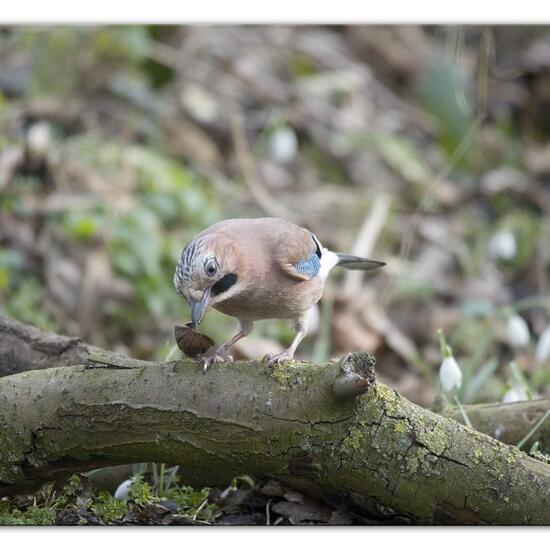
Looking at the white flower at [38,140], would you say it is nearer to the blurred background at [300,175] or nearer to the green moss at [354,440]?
the blurred background at [300,175]

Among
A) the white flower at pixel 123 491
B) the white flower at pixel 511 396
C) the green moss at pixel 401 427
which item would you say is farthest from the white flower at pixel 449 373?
the white flower at pixel 123 491

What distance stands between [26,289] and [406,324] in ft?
10.6

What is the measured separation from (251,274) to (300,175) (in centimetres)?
590

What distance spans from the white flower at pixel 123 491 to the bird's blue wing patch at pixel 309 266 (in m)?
1.13

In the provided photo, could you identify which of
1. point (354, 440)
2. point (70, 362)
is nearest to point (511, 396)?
point (354, 440)

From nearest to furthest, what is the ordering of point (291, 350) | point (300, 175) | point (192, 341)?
point (192, 341), point (291, 350), point (300, 175)

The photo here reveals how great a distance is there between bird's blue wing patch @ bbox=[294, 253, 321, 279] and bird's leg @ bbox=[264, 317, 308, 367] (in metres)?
0.26

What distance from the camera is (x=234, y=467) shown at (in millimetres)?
3270

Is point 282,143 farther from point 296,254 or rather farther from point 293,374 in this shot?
point 293,374

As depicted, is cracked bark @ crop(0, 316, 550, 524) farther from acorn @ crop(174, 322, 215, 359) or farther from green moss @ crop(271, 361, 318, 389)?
acorn @ crop(174, 322, 215, 359)

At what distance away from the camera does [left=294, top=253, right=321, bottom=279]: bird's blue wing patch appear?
3.99 m

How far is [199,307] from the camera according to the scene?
11.1ft
